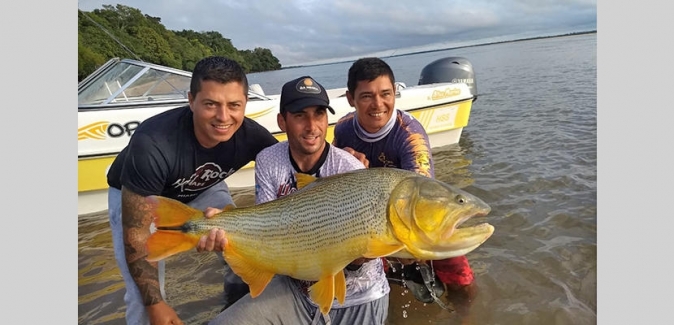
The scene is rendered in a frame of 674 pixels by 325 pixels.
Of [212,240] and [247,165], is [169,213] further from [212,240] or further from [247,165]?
[247,165]

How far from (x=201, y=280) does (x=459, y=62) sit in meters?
10.1

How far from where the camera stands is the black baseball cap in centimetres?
301

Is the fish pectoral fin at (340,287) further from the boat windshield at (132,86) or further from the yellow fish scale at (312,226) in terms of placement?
the boat windshield at (132,86)

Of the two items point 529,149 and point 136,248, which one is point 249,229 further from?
point 529,149

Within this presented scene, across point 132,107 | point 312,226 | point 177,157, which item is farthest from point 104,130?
point 312,226

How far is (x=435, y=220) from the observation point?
2.26 m

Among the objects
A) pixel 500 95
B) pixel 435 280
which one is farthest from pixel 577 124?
pixel 435 280

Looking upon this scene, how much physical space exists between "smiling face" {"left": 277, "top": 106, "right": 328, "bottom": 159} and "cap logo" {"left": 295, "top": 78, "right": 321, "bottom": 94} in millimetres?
119

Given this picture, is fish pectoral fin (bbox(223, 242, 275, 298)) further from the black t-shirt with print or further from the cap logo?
the cap logo

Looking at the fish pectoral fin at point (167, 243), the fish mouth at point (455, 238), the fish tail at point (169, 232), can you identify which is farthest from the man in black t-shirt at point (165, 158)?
the fish mouth at point (455, 238)

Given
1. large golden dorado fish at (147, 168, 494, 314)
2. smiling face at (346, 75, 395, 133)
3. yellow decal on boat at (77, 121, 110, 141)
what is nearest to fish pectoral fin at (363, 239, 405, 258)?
large golden dorado fish at (147, 168, 494, 314)

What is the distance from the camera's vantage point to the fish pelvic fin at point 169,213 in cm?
268

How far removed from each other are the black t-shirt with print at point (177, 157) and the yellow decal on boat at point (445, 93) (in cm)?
698

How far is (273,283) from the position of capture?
3037mm
